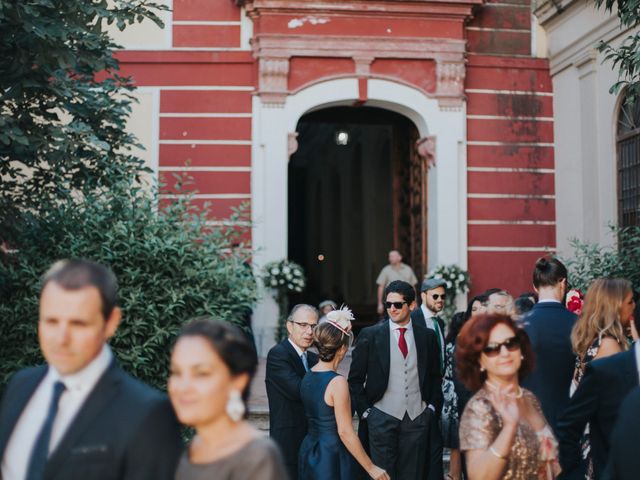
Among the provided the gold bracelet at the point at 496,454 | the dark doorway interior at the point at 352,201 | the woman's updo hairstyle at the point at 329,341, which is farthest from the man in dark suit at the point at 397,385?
the dark doorway interior at the point at 352,201

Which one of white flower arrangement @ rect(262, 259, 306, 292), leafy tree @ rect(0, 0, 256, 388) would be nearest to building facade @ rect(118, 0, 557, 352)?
white flower arrangement @ rect(262, 259, 306, 292)

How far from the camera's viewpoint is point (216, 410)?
2.98 meters

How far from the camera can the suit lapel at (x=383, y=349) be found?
24.1ft

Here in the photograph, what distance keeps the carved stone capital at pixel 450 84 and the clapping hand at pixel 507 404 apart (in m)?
13.1

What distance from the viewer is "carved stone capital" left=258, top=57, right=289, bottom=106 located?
54.1ft

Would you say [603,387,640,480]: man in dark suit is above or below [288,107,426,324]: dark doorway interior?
below

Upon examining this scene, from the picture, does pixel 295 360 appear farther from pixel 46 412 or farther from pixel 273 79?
pixel 273 79

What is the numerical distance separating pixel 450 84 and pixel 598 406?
12.6 m

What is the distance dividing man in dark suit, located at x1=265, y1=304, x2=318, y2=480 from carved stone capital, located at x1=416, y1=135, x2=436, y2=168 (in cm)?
1018

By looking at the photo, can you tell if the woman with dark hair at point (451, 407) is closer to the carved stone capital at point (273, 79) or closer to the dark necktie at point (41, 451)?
the dark necktie at point (41, 451)

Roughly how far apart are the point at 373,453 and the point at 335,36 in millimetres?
10659

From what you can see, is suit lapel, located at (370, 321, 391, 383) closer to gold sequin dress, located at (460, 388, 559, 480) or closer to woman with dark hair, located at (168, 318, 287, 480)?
gold sequin dress, located at (460, 388, 559, 480)

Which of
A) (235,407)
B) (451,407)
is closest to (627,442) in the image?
(235,407)

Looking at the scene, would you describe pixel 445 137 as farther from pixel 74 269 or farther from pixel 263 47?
pixel 74 269
